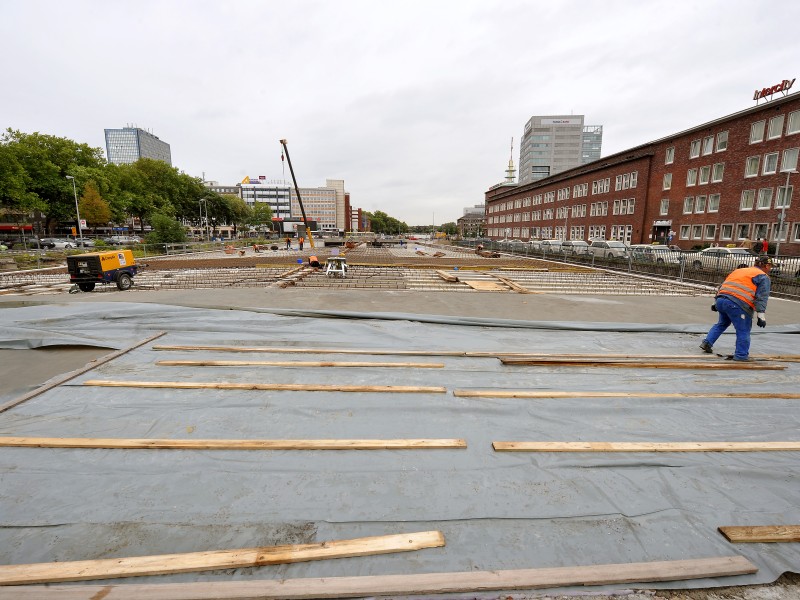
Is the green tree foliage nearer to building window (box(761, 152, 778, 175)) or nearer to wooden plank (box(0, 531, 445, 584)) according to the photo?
wooden plank (box(0, 531, 445, 584))

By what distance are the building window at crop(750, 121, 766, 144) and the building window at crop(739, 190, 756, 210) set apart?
3.96m

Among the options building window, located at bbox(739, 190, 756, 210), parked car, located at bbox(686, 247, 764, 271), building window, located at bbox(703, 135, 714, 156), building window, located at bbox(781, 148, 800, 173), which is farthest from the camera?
building window, located at bbox(703, 135, 714, 156)

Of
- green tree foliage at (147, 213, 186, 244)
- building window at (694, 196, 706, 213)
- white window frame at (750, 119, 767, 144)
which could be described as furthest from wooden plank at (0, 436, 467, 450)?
building window at (694, 196, 706, 213)

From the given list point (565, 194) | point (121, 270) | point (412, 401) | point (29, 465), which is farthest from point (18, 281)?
point (565, 194)

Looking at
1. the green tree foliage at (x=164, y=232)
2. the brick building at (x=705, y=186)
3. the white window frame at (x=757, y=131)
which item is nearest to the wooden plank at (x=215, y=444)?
the brick building at (x=705, y=186)

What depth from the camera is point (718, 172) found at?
3388 centimetres

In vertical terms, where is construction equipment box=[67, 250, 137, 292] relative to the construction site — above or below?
above

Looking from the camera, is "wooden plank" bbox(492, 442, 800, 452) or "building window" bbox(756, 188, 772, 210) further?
"building window" bbox(756, 188, 772, 210)

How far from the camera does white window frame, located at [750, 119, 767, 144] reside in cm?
3009

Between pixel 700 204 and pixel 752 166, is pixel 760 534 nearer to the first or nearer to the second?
pixel 752 166

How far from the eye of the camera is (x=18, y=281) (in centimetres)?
1582

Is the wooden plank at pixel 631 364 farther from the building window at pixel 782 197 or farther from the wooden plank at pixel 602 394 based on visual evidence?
the building window at pixel 782 197

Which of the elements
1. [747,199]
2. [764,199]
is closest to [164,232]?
[747,199]

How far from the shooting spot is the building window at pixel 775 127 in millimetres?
A: 28767
